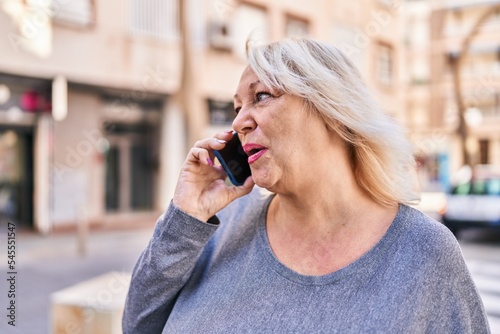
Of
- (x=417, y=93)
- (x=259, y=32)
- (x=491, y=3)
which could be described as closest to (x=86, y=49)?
(x=259, y=32)

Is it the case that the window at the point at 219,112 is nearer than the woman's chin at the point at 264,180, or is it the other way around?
the woman's chin at the point at 264,180

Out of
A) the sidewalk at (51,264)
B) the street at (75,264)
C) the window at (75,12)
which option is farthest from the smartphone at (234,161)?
the window at (75,12)

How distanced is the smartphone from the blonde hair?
12.0 inches

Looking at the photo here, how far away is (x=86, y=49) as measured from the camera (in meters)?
12.3

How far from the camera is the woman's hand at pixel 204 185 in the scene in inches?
61.6

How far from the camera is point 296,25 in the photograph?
17.6 m

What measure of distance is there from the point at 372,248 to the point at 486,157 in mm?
36449

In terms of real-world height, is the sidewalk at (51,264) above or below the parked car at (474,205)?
below

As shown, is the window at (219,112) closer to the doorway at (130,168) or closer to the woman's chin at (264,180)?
the doorway at (130,168)

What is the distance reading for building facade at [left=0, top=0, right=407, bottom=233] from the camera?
11.4 meters

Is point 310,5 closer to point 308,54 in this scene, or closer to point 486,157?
point 308,54

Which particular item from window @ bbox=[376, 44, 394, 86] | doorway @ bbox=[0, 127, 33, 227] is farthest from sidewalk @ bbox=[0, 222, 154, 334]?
window @ bbox=[376, 44, 394, 86]

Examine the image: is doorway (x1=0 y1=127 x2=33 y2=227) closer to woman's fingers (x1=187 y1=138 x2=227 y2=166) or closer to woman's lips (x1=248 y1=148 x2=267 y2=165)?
woman's fingers (x1=187 y1=138 x2=227 y2=166)

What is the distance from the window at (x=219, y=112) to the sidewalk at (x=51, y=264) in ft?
14.1
